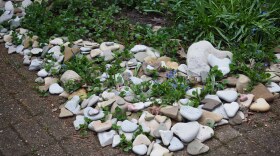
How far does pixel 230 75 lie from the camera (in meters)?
3.23

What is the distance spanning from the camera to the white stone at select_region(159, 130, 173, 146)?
8.81ft

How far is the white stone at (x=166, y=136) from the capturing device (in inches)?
106

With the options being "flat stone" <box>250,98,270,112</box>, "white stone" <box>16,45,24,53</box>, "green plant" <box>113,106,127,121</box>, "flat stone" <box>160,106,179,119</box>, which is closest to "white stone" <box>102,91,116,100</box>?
"green plant" <box>113,106,127,121</box>

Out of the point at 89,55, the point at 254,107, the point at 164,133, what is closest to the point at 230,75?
the point at 254,107

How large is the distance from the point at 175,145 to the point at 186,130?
0.12 metres

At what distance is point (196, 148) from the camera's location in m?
2.65

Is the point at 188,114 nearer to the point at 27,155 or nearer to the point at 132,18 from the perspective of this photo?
the point at 27,155

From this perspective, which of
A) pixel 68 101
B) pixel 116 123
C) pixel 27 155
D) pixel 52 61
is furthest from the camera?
pixel 52 61

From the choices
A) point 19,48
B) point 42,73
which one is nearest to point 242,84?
point 42,73

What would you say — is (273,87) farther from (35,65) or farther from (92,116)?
(35,65)

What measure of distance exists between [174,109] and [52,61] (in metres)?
1.18

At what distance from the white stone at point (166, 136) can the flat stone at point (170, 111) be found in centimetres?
15

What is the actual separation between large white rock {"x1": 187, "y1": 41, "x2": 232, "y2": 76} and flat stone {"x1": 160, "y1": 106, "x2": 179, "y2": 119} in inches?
17.8

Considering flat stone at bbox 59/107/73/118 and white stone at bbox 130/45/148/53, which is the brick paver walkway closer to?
flat stone at bbox 59/107/73/118
